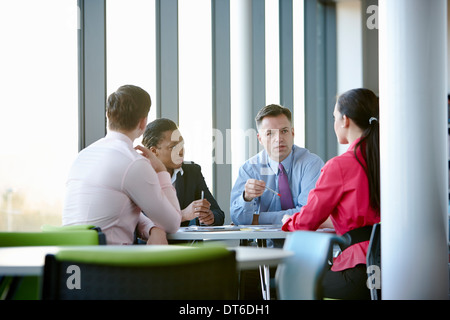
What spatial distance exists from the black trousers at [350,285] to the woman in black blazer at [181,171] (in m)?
1.23

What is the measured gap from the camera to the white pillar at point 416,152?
2.45 meters

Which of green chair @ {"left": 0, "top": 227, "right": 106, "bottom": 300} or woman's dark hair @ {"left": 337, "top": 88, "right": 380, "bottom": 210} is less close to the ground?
woman's dark hair @ {"left": 337, "top": 88, "right": 380, "bottom": 210}

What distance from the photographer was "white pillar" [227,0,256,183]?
19.2 feet

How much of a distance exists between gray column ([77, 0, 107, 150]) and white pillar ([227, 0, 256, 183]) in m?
1.75

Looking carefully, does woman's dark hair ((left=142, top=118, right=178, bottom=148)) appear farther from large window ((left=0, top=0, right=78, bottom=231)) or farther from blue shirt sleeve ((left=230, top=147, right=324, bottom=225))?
large window ((left=0, top=0, right=78, bottom=231))

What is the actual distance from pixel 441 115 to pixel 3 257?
186cm

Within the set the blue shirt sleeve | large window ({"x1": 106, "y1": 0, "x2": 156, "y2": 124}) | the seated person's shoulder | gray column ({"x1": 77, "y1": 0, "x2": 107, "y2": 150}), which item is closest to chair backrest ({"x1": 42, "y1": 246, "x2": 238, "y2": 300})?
the blue shirt sleeve

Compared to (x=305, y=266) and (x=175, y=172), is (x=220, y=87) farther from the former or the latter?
(x=305, y=266)

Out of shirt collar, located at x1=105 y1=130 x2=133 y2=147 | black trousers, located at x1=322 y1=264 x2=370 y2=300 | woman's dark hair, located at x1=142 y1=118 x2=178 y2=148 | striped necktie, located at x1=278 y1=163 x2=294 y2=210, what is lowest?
black trousers, located at x1=322 y1=264 x2=370 y2=300

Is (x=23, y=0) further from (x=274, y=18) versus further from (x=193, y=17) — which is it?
(x=274, y=18)

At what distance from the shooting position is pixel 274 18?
6613 mm
